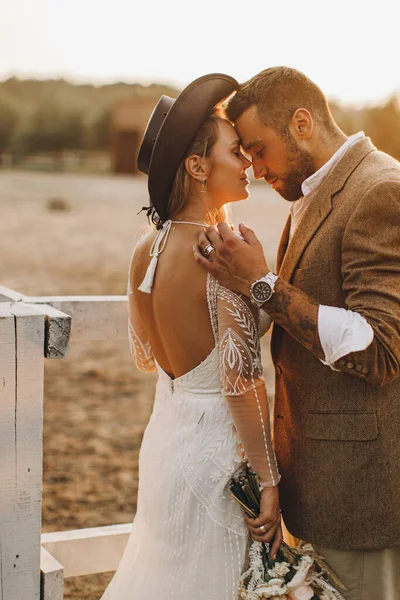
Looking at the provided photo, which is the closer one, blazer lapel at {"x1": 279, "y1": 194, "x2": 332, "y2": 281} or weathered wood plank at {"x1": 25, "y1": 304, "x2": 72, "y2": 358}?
weathered wood plank at {"x1": 25, "y1": 304, "x2": 72, "y2": 358}

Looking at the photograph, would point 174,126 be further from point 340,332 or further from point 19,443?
point 19,443

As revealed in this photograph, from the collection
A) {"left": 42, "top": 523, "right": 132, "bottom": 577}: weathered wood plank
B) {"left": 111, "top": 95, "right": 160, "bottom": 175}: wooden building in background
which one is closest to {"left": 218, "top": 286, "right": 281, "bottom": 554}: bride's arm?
{"left": 42, "top": 523, "right": 132, "bottom": 577}: weathered wood plank

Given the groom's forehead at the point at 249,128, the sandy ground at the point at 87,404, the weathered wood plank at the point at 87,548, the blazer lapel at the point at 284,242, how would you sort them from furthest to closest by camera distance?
the sandy ground at the point at 87,404 → the weathered wood plank at the point at 87,548 → the blazer lapel at the point at 284,242 → the groom's forehead at the point at 249,128

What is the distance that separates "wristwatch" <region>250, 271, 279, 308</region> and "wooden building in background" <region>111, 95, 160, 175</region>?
65.7 meters

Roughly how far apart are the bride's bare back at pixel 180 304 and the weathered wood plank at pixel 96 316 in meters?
0.37

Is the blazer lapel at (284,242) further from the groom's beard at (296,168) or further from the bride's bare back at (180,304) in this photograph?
the bride's bare back at (180,304)

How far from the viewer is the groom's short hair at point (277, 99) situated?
2.54m

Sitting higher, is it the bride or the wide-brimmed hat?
the wide-brimmed hat

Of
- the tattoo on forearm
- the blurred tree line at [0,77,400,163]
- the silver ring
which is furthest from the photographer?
the blurred tree line at [0,77,400,163]

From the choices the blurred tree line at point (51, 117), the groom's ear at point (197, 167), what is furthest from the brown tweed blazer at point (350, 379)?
the blurred tree line at point (51, 117)

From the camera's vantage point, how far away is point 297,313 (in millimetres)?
2205

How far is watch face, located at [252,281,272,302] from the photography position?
223cm

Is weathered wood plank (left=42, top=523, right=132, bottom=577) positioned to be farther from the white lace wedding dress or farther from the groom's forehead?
the groom's forehead

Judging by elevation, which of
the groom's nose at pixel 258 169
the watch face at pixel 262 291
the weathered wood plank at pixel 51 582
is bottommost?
the weathered wood plank at pixel 51 582
